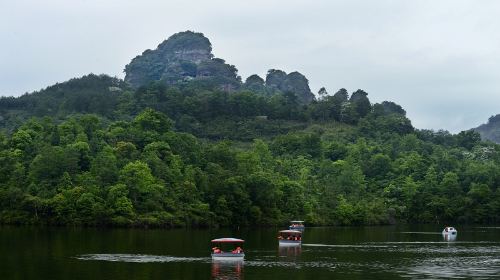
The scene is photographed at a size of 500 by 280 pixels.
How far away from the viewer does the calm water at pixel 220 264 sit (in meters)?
51.5

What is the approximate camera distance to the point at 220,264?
5962 centimetres

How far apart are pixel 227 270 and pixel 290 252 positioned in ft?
58.2

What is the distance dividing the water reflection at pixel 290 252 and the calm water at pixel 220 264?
0.40ft

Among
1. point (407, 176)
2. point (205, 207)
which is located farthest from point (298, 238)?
point (407, 176)

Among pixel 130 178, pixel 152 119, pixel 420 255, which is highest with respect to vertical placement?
pixel 152 119

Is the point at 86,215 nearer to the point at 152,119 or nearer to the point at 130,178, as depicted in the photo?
the point at 130,178

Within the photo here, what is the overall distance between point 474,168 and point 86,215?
98592 mm

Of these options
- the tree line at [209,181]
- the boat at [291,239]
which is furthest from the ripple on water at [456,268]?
the tree line at [209,181]

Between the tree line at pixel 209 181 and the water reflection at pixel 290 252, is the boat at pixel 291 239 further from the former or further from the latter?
the tree line at pixel 209 181

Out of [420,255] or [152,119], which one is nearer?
[420,255]

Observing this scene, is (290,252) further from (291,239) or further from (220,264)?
(220,264)

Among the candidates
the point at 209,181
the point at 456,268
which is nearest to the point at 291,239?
the point at 456,268

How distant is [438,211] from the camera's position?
150000 millimetres

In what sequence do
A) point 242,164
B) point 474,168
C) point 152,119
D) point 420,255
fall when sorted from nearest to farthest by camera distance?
point 420,255
point 242,164
point 152,119
point 474,168
